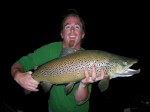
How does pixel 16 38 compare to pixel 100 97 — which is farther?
pixel 16 38

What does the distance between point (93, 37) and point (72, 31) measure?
34.1m

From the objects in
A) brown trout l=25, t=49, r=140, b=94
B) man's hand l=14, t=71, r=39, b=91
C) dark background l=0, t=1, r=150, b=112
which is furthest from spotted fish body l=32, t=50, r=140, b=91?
dark background l=0, t=1, r=150, b=112

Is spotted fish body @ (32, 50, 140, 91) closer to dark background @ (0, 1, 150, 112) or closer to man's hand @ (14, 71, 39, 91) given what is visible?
man's hand @ (14, 71, 39, 91)

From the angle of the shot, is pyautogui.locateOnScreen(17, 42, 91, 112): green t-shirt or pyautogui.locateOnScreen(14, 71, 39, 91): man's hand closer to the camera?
pyautogui.locateOnScreen(14, 71, 39, 91): man's hand

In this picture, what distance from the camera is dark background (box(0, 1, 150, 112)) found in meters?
10.5

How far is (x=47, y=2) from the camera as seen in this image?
204 feet

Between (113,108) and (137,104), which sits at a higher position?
(137,104)

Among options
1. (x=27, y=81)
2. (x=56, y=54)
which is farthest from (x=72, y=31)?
(x=27, y=81)

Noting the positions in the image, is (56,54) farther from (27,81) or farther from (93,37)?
(93,37)

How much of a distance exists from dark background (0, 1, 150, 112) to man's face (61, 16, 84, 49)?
6.18 ft

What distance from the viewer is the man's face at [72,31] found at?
10.8 feet

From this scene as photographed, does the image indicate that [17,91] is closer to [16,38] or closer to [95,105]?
[95,105]

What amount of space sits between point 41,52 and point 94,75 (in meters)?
1.08

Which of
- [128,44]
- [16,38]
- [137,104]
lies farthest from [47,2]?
[137,104]
